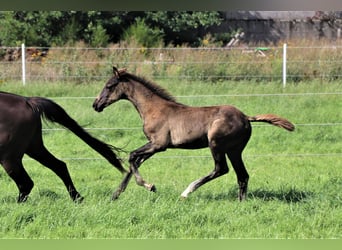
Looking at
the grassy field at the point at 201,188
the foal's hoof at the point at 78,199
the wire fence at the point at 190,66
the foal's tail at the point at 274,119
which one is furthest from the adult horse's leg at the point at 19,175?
the wire fence at the point at 190,66

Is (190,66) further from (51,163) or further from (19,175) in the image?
(19,175)

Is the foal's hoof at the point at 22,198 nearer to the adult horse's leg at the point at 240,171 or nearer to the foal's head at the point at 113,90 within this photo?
the foal's head at the point at 113,90

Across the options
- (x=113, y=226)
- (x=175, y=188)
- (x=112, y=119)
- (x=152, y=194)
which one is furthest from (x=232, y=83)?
(x=113, y=226)

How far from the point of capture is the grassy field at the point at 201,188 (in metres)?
5.42

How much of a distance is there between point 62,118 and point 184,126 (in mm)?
1358

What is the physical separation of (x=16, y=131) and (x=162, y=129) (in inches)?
62.0

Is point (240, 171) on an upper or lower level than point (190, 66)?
lower

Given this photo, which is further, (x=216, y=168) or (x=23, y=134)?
(x=216, y=168)

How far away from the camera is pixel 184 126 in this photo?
22.2 ft

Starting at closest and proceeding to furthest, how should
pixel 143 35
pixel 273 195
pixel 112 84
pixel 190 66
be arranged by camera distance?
1. pixel 273 195
2. pixel 112 84
3. pixel 190 66
4. pixel 143 35

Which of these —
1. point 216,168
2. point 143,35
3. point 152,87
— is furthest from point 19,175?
point 143,35

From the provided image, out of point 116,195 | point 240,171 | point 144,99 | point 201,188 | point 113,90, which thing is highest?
point 113,90

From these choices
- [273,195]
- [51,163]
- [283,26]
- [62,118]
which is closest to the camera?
[51,163]

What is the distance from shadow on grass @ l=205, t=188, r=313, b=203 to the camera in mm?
6557
